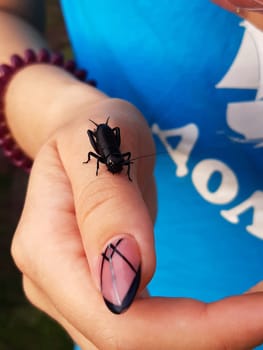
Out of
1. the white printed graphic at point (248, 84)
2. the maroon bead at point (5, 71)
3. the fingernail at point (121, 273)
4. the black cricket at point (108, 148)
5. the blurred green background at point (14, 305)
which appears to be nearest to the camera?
the fingernail at point (121, 273)

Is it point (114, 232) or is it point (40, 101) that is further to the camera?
point (40, 101)

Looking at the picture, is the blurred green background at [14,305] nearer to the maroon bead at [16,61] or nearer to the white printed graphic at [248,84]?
the maroon bead at [16,61]

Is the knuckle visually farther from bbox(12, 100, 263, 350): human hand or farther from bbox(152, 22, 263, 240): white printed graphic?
bbox(152, 22, 263, 240): white printed graphic

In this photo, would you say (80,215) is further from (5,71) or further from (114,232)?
(5,71)

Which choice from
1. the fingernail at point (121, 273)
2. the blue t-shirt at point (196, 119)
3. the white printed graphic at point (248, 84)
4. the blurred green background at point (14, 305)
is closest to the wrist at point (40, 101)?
the blue t-shirt at point (196, 119)

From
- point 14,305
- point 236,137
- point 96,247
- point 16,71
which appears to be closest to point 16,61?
point 16,71

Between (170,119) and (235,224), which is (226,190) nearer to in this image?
(235,224)

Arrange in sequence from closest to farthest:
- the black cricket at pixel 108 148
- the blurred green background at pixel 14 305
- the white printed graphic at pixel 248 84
→ 1. the black cricket at pixel 108 148
2. the white printed graphic at pixel 248 84
3. the blurred green background at pixel 14 305
